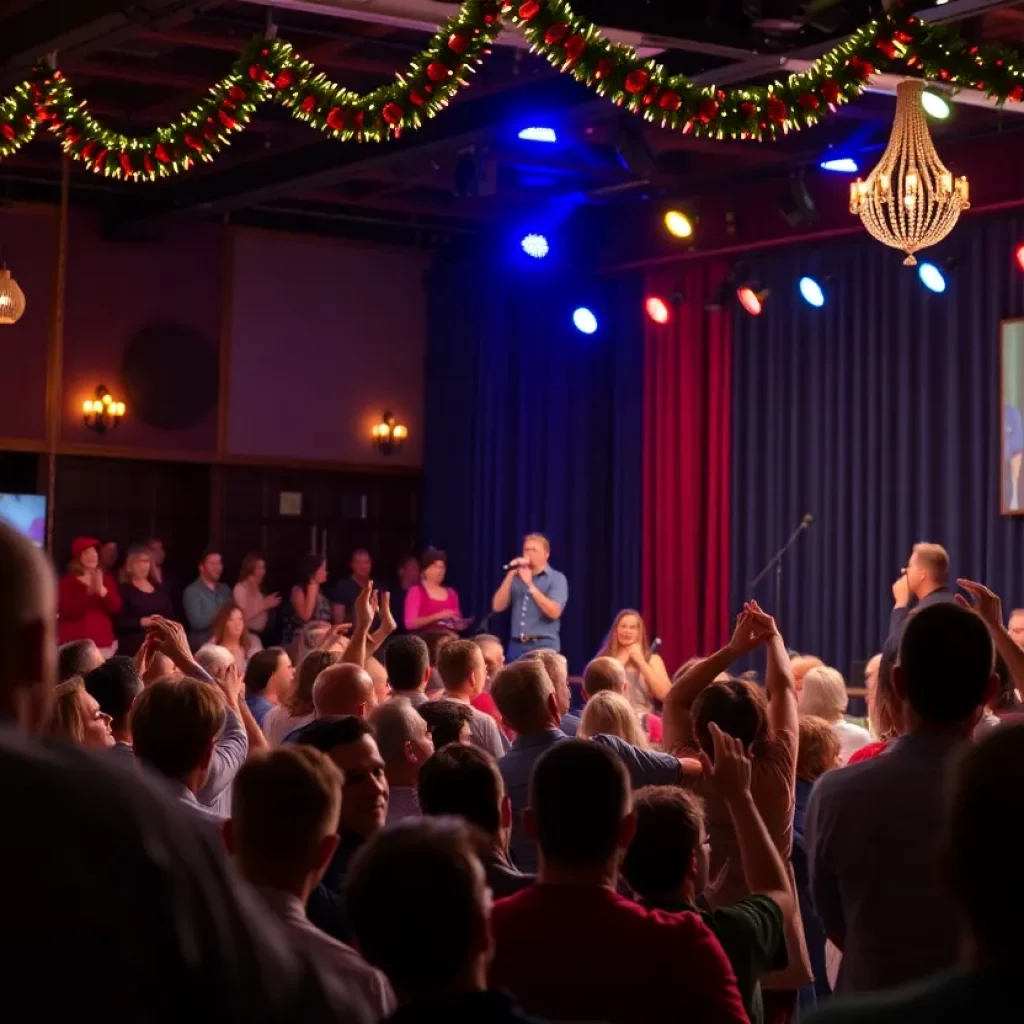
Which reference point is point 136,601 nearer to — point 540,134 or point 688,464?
point 688,464

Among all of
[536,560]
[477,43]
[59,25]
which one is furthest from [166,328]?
[477,43]

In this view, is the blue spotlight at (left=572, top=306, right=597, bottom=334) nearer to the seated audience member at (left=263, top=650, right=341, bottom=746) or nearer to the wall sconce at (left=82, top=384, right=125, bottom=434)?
the wall sconce at (left=82, top=384, right=125, bottom=434)

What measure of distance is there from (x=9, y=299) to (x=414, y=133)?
2.61 metres

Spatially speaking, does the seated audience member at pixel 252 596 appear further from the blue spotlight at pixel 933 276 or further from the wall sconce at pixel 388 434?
the blue spotlight at pixel 933 276

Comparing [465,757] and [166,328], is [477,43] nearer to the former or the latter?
[465,757]

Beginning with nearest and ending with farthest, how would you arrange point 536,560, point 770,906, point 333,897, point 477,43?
point 770,906, point 333,897, point 477,43, point 536,560

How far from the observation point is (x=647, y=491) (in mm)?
13586

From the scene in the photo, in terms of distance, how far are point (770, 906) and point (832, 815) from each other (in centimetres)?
24

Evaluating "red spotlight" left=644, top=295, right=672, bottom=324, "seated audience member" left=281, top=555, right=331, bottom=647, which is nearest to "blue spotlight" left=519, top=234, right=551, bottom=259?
"red spotlight" left=644, top=295, right=672, bottom=324

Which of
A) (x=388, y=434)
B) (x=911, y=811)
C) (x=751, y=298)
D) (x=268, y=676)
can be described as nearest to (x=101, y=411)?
(x=388, y=434)

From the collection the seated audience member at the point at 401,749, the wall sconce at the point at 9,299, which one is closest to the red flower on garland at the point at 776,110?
the seated audience member at the point at 401,749

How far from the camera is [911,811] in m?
2.89

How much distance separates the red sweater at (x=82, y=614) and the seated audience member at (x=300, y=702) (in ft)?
20.6

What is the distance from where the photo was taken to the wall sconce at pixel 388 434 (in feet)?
49.2
